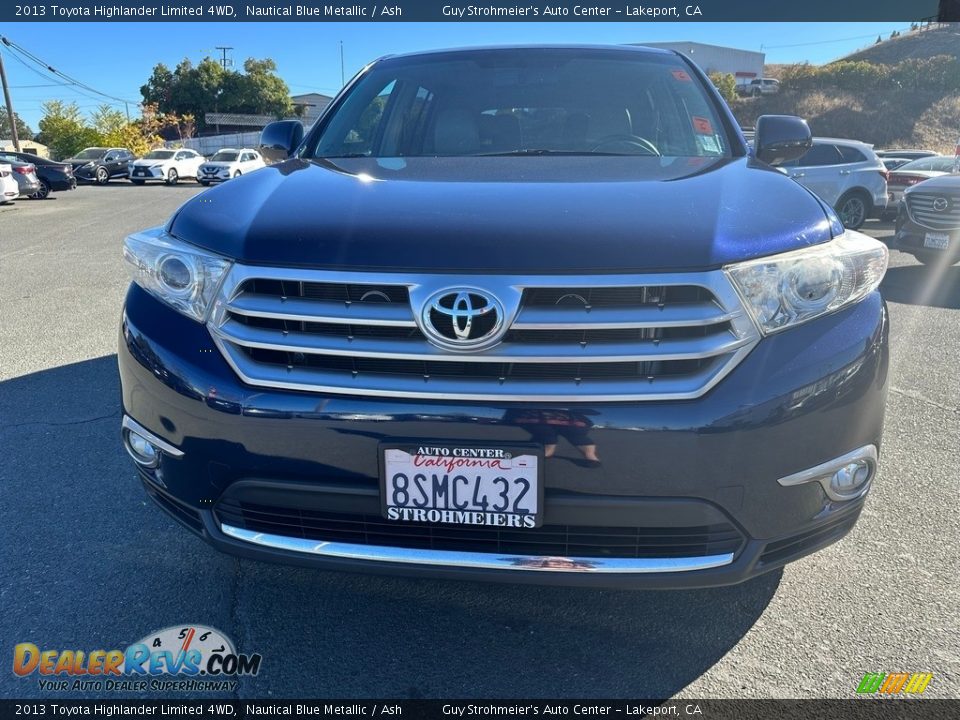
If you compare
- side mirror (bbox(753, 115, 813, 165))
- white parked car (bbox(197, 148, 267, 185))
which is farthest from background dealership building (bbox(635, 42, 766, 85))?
side mirror (bbox(753, 115, 813, 165))

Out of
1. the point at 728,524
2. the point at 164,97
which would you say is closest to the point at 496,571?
the point at 728,524

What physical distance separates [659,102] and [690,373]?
1.75 m

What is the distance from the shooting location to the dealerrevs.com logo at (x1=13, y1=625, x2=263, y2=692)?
196cm

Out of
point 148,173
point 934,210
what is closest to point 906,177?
point 934,210

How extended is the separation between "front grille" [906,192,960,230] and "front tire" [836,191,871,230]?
358cm

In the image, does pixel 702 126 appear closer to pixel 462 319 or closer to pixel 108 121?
pixel 462 319

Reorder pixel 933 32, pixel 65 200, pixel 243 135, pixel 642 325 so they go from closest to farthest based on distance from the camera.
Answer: pixel 642 325, pixel 65 200, pixel 243 135, pixel 933 32

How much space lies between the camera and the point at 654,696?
6.28 ft

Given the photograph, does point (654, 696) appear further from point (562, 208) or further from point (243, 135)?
point (243, 135)

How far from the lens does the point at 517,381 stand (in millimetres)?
1685

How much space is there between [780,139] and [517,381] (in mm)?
2033

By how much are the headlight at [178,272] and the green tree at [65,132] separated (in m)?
52.6

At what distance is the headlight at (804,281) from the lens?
1717 millimetres

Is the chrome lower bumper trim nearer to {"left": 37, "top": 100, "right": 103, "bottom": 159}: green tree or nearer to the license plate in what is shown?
the license plate
